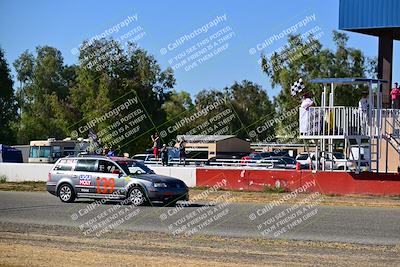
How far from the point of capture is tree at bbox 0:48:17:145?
70.6 meters

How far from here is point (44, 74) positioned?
96062mm

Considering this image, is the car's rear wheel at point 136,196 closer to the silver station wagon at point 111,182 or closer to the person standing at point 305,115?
the silver station wagon at point 111,182

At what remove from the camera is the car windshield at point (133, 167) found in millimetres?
24578

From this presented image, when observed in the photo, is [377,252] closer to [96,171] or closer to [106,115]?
[96,171]

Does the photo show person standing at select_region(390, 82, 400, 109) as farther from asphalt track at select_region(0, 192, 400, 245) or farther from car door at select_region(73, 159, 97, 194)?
car door at select_region(73, 159, 97, 194)

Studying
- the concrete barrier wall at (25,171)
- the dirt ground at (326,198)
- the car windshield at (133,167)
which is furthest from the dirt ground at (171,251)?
the concrete barrier wall at (25,171)

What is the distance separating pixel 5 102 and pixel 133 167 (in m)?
52.9

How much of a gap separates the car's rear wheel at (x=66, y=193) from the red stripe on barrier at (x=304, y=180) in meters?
8.40

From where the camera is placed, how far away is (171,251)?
45.5 feet

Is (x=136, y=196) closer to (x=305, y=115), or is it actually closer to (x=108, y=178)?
(x=108, y=178)

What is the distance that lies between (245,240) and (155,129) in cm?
4675

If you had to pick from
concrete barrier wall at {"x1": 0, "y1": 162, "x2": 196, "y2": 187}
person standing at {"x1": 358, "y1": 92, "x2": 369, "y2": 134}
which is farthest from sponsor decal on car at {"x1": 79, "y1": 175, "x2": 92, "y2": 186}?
concrete barrier wall at {"x1": 0, "y1": 162, "x2": 196, "y2": 187}

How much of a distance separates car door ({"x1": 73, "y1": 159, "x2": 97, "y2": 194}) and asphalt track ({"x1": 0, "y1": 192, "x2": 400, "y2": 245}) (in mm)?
533

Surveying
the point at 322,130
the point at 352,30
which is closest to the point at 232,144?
the point at 352,30
